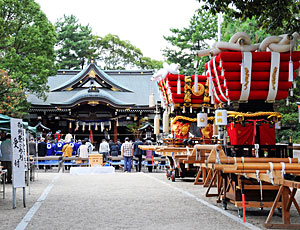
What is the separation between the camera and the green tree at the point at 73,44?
50.3m

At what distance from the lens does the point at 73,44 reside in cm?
5009

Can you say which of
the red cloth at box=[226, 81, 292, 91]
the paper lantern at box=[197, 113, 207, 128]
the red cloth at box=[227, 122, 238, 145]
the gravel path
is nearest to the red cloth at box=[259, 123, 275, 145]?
the red cloth at box=[227, 122, 238, 145]

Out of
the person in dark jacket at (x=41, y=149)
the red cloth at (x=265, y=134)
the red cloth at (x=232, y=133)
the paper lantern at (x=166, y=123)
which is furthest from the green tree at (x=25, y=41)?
the red cloth at (x=265, y=134)

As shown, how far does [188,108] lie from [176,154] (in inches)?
104

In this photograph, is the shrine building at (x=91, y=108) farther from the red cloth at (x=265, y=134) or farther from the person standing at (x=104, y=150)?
the red cloth at (x=265, y=134)

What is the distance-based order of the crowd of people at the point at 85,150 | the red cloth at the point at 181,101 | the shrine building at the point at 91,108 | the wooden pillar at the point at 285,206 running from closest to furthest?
the wooden pillar at the point at 285,206 → the red cloth at the point at 181,101 → the crowd of people at the point at 85,150 → the shrine building at the point at 91,108

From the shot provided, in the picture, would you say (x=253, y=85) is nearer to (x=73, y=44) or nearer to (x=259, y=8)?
(x=259, y=8)

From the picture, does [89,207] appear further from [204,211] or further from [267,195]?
[267,195]

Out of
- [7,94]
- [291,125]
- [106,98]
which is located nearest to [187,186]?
[291,125]

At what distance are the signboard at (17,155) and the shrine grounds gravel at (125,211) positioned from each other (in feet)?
1.88

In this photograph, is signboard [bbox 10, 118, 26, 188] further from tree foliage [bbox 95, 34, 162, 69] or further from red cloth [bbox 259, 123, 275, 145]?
tree foliage [bbox 95, 34, 162, 69]

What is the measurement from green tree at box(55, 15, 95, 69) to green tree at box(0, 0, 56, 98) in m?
23.9

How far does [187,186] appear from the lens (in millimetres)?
12734

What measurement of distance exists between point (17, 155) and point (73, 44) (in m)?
42.6
